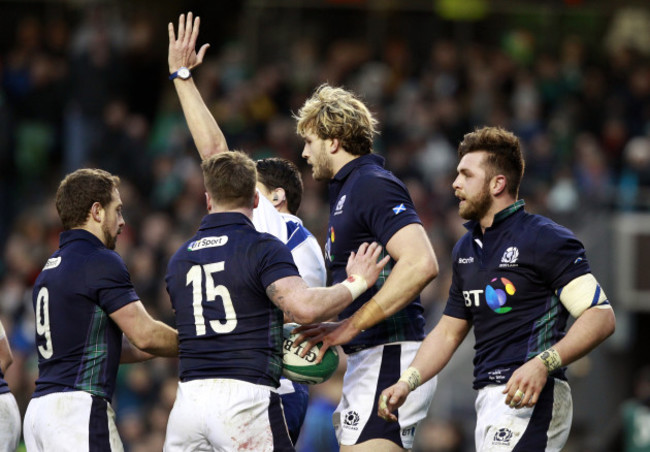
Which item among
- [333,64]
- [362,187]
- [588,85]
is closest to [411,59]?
[333,64]

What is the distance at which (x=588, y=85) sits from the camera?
17.3m

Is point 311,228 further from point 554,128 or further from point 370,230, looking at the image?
point 370,230

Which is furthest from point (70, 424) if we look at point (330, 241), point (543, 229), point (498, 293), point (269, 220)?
point (543, 229)

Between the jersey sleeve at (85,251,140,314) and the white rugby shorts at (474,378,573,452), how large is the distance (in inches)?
84.5

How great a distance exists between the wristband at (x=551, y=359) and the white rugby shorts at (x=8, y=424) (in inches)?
126

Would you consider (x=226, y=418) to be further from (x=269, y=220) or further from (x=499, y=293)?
(x=499, y=293)

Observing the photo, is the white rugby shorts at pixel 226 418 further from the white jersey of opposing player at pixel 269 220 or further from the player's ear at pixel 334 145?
the player's ear at pixel 334 145

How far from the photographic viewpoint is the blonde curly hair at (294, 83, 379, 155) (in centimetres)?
675

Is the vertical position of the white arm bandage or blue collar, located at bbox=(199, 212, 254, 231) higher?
blue collar, located at bbox=(199, 212, 254, 231)

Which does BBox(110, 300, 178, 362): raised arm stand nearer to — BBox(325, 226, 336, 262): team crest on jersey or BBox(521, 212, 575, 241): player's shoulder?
BBox(325, 226, 336, 262): team crest on jersey

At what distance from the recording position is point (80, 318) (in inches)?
254

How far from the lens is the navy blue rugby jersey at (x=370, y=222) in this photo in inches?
254

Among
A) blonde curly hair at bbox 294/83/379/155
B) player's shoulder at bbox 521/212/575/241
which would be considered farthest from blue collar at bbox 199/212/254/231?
player's shoulder at bbox 521/212/575/241

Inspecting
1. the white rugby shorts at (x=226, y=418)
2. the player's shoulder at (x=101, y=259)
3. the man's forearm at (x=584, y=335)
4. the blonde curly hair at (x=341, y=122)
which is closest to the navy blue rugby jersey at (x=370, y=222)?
the blonde curly hair at (x=341, y=122)
